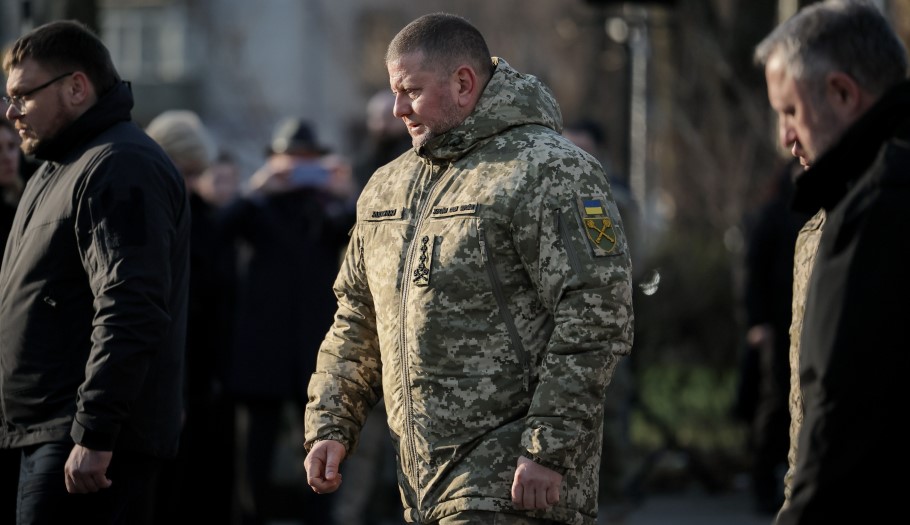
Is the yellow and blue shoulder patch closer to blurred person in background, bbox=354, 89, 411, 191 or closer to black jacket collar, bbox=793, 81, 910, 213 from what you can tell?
black jacket collar, bbox=793, 81, 910, 213

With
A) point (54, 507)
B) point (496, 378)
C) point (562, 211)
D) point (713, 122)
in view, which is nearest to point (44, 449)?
point (54, 507)

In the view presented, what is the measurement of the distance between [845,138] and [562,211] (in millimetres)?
1224

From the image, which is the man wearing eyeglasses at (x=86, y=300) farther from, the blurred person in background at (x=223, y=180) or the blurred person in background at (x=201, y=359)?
the blurred person in background at (x=223, y=180)

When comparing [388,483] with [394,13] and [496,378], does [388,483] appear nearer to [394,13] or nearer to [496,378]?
[496,378]

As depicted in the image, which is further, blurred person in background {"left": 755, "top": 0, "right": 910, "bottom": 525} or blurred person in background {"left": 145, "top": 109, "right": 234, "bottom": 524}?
blurred person in background {"left": 145, "top": 109, "right": 234, "bottom": 524}

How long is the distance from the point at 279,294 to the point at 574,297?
4442 mm

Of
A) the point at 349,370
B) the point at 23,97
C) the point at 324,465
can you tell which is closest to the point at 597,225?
the point at 349,370

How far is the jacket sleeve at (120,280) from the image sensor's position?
15.2ft

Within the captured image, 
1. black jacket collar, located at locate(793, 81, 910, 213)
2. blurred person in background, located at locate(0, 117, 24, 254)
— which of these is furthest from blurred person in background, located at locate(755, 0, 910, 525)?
blurred person in background, located at locate(0, 117, 24, 254)

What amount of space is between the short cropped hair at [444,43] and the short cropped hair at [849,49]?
1.33 meters

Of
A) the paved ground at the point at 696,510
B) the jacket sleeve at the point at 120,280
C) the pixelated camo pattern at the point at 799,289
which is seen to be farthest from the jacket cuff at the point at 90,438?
the paved ground at the point at 696,510

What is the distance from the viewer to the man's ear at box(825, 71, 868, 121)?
3211 mm

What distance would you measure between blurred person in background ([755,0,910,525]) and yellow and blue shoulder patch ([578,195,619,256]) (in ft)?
3.28

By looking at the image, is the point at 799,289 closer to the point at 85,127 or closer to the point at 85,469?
the point at 85,469
